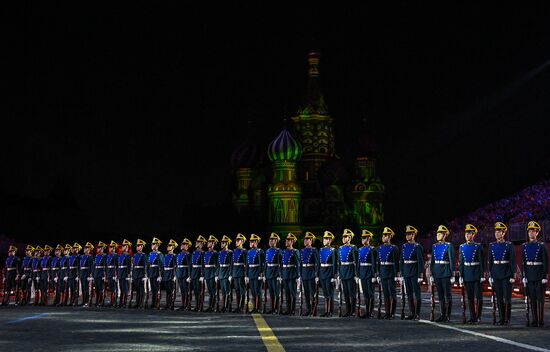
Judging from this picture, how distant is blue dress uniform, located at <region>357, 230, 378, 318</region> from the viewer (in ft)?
67.7

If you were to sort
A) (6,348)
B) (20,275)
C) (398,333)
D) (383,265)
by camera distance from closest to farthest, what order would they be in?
(6,348)
(398,333)
(383,265)
(20,275)

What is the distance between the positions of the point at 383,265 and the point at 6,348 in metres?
9.40

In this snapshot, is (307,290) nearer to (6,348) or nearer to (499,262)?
(499,262)

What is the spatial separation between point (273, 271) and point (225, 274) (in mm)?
1586

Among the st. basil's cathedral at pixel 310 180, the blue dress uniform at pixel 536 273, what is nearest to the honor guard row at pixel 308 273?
the blue dress uniform at pixel 536 273

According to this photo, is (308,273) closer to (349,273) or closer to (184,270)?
(349,273)

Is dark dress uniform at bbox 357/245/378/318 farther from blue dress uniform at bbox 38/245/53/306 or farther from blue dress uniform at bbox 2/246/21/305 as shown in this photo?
blue dress uniform at bbox 2/246/21/305

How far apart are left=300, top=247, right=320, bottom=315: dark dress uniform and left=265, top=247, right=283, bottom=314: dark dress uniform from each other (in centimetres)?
86

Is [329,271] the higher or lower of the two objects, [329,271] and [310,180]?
the lower

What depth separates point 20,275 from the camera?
104 feet

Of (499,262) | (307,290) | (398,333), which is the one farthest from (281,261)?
(398,333)

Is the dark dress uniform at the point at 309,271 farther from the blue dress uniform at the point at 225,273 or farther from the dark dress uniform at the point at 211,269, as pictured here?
the dark dress uniform at the point at 211,269

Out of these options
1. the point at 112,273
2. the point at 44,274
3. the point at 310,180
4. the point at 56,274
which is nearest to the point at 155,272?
the point at 112,273

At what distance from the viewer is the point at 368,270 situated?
68.1 feet
